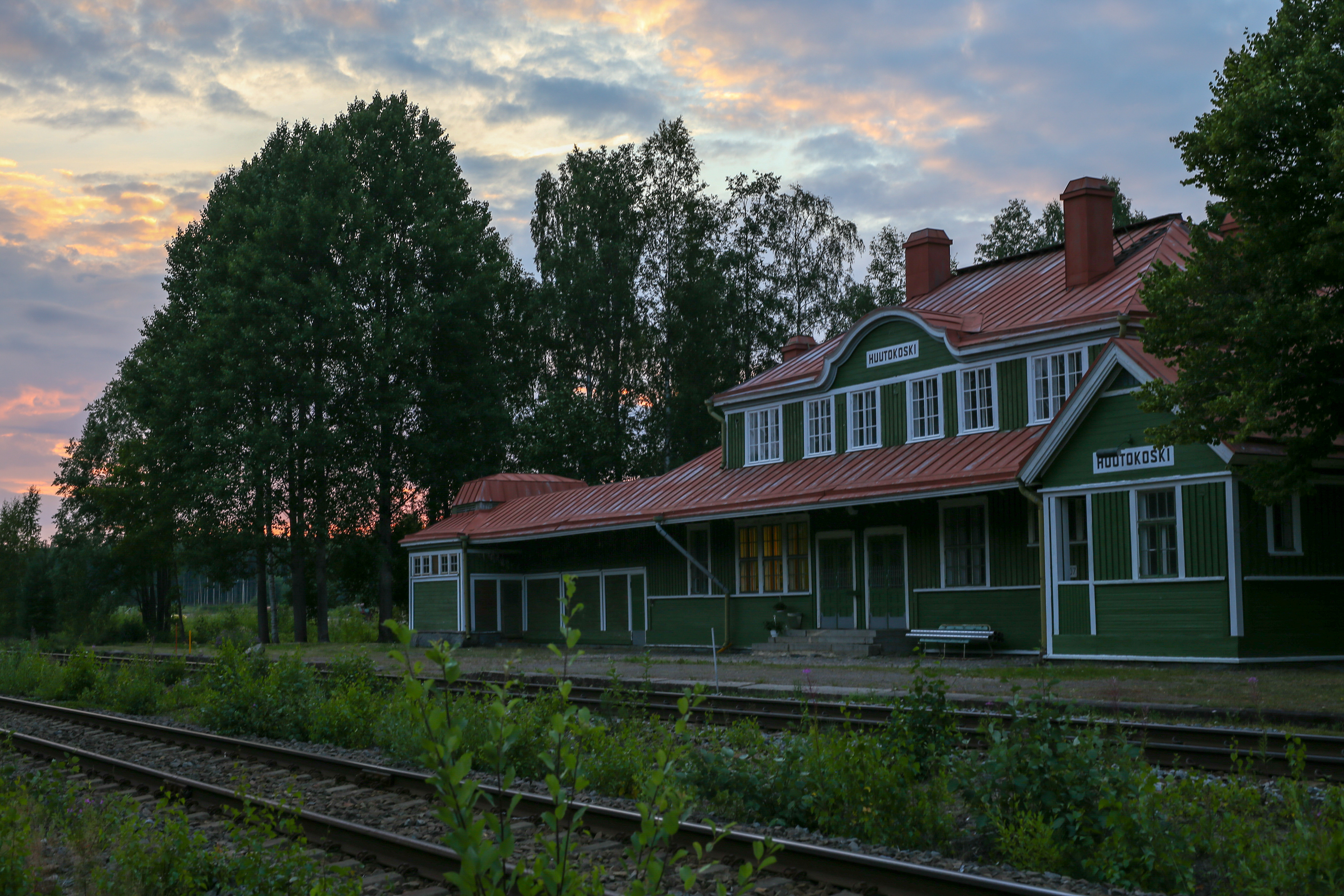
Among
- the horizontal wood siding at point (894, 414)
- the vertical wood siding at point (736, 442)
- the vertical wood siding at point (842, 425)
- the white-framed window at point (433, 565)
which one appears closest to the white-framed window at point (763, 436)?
the vertical wood siding at point (736, 442)

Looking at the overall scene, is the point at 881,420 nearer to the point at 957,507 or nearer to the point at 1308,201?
the point at 957,507

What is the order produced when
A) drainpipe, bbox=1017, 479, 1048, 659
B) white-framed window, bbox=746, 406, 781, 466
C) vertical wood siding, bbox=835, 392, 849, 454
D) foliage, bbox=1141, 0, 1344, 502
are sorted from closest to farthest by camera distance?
foliage, bbox=1141, 0, 1344, 502, drainpipe, bbox=1017, 479, 1048, 659, vertical wood siding, bbox=835, 392, 849, 454, white-framed window, bbox=746, 406, 781, 466

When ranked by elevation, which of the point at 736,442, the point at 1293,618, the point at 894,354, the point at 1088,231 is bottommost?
the point at 1293,618

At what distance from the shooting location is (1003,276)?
29062 mm

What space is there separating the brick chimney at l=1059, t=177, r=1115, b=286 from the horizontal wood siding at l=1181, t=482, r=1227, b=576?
790 centimetres

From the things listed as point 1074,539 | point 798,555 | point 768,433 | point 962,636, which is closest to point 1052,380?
point 1074,539

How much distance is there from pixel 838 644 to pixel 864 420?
5525mm

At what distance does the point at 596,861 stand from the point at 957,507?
1729 centimetres

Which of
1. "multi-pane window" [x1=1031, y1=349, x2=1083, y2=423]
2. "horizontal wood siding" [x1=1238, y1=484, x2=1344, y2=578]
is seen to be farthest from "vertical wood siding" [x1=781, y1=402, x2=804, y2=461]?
"horizontal wood siding" [x1=1238, y1=484, x2=1344, y2=578]

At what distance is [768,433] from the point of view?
99.6ft

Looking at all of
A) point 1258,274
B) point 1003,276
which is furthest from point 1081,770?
point 1003,276

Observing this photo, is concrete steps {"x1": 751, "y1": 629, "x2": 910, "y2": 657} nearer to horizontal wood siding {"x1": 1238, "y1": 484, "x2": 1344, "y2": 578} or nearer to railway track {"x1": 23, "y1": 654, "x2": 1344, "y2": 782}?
horizontal wood siding {"x1": 1238, "y1": 484, "x2": 1344, "y2": 578}

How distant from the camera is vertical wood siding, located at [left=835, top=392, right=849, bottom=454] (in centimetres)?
2778

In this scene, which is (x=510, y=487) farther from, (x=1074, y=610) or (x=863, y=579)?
(x=1074, y=610)
